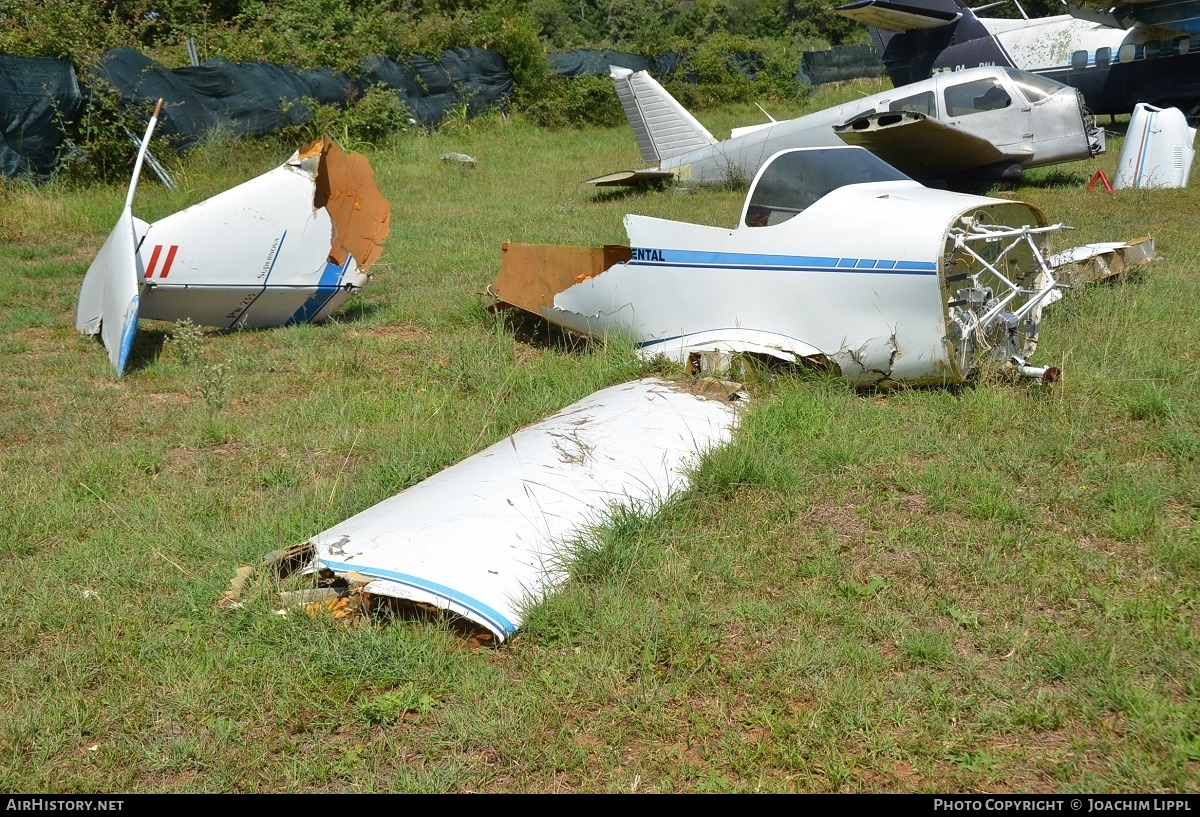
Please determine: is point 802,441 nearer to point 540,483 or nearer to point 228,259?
point 540,483

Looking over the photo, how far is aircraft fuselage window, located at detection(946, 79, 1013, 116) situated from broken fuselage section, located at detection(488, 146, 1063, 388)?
26.3 feet

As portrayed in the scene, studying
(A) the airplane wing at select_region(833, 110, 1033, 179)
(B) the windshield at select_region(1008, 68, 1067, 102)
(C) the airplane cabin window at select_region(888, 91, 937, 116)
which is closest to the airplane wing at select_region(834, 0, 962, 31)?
(C) the airplane cabin window at select_region(888, 91, 937, 116)

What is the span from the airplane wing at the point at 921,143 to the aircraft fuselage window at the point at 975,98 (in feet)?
2.54

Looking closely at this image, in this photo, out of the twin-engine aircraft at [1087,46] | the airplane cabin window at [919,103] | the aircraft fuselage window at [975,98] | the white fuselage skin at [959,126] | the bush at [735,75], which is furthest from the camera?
the bush at [735,75]

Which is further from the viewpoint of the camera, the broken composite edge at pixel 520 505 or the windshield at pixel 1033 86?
the windshield at pixel 1033 86

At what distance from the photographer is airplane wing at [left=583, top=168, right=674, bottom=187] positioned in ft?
44.7

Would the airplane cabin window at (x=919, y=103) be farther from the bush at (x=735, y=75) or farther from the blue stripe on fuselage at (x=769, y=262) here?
the bush at (x=735, y=75)

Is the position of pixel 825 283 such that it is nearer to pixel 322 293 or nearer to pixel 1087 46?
pixel 322 293

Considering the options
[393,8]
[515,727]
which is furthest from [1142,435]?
[393,8]

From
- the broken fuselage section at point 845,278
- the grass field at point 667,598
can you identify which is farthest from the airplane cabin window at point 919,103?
the broken fuselage section at point 845,278

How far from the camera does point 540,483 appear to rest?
3.99m

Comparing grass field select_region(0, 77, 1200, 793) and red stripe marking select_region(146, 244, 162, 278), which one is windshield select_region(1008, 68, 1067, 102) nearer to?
grass field select_region(0, 77, 1200, 793)

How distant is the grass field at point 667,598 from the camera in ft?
8.78
